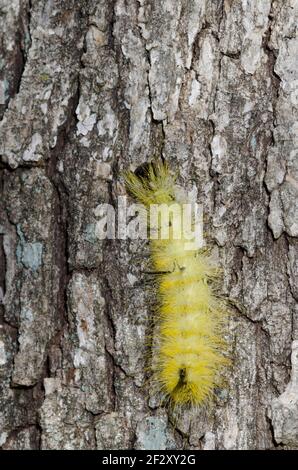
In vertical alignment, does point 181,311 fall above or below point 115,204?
below

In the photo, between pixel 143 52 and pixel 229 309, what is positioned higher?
pixel 143 52

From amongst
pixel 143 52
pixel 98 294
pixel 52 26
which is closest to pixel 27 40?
pixel 52 26

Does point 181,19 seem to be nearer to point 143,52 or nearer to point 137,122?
point 143,52

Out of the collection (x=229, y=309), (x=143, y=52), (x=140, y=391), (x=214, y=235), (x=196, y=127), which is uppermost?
(x=143, y=52)
